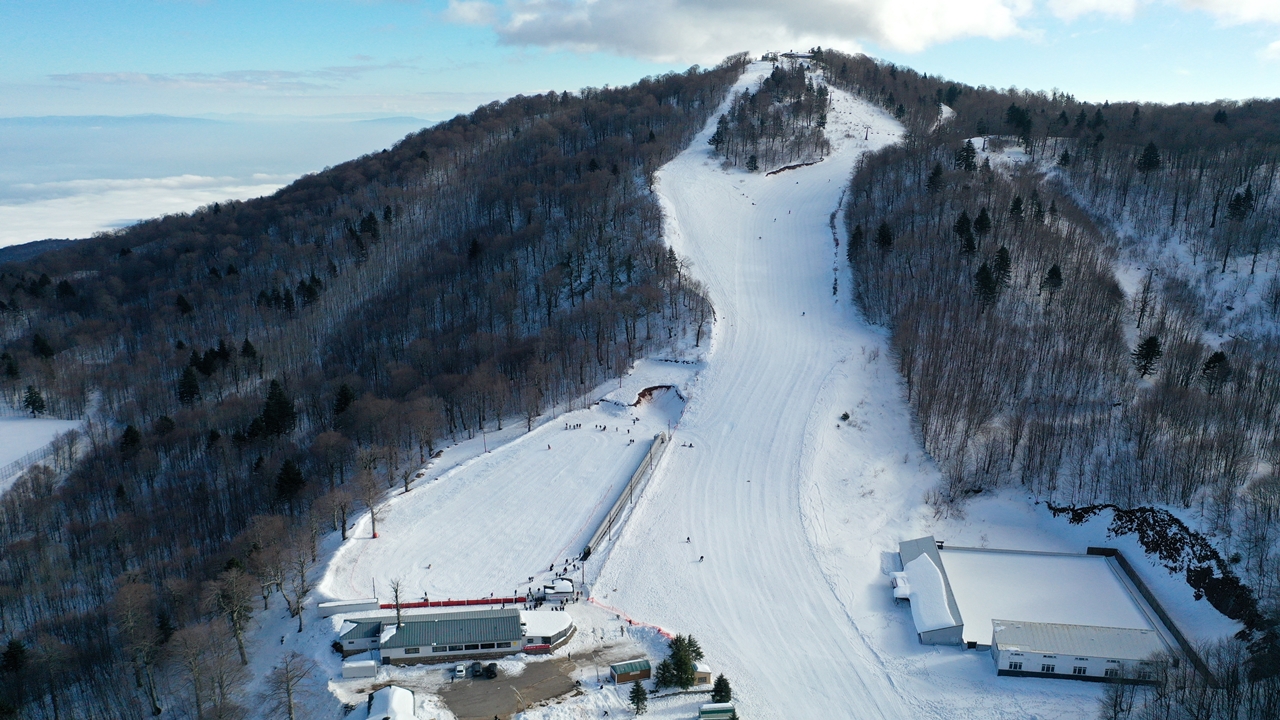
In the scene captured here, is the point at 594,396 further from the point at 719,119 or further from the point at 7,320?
the point at 7,320

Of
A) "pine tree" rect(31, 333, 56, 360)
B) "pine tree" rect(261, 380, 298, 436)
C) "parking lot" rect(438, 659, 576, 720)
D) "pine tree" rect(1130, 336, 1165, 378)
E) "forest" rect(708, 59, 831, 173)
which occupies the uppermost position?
"forest" rect(708, 59, 831, 173)

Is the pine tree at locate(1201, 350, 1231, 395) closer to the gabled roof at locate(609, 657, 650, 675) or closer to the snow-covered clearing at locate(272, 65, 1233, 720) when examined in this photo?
the snow-covered clearing at locate(272, 65, 1233, 720)

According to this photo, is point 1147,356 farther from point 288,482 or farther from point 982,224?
point 288,482

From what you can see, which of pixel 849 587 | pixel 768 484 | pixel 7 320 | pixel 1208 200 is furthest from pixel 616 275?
pixel 7 320

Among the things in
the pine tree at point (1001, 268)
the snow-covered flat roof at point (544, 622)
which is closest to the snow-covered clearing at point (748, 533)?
the snow-covered flat roof at point (544, 622)

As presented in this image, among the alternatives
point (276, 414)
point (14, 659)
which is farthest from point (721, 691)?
point (276, 414)

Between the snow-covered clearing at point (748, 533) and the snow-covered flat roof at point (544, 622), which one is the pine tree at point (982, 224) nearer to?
the snow-covered clearing at point (748, 533)

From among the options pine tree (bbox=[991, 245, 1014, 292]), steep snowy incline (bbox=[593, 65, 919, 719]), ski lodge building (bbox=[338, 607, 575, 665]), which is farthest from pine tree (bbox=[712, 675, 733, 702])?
pine tree (bbox=[991, 245, 1014, 292])
